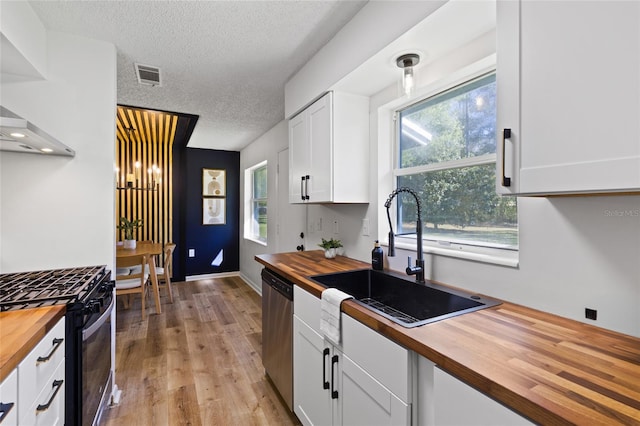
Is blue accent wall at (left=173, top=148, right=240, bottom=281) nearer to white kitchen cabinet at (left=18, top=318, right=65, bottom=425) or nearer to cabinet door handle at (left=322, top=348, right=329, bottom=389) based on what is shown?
white kitchen cabinet at (left=18, top=318, right=65, bottom=425)

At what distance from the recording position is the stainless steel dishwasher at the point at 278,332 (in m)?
1.94

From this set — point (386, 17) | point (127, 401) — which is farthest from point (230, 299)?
point (386, 17)

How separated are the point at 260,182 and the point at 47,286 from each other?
3721mm

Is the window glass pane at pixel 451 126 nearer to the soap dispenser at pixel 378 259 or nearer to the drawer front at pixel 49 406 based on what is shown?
the soap dispenser at pixel 378 259

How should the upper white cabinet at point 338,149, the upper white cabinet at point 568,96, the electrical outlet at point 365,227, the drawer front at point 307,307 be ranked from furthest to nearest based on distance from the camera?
the electrical outlet at point 365,227 → the upper white cabinet at point 338,149 → the drawer front at point 307,307 → the upper white cabinet at point 568,96

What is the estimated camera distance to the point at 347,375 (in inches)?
53.1

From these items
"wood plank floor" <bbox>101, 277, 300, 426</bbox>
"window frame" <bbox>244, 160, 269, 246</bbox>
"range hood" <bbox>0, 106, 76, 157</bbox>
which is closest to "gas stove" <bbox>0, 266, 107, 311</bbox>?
"range hood" <bbox>0, 106, 76, 157</bbox>

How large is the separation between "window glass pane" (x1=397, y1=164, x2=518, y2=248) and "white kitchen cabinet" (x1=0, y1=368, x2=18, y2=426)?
1.89 m

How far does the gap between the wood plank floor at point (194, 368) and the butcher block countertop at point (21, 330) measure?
42.5 inches

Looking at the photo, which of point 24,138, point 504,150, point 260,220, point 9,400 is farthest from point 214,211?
point 504,150

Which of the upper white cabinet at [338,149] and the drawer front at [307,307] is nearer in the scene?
the drawer front at [307,307]

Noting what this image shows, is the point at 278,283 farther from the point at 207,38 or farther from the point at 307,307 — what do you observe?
the point at 207,38

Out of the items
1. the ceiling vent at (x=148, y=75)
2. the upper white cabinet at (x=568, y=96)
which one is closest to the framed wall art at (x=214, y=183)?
the ceiling vent at (x=148, y=75)

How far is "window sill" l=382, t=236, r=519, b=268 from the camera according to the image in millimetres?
1377
